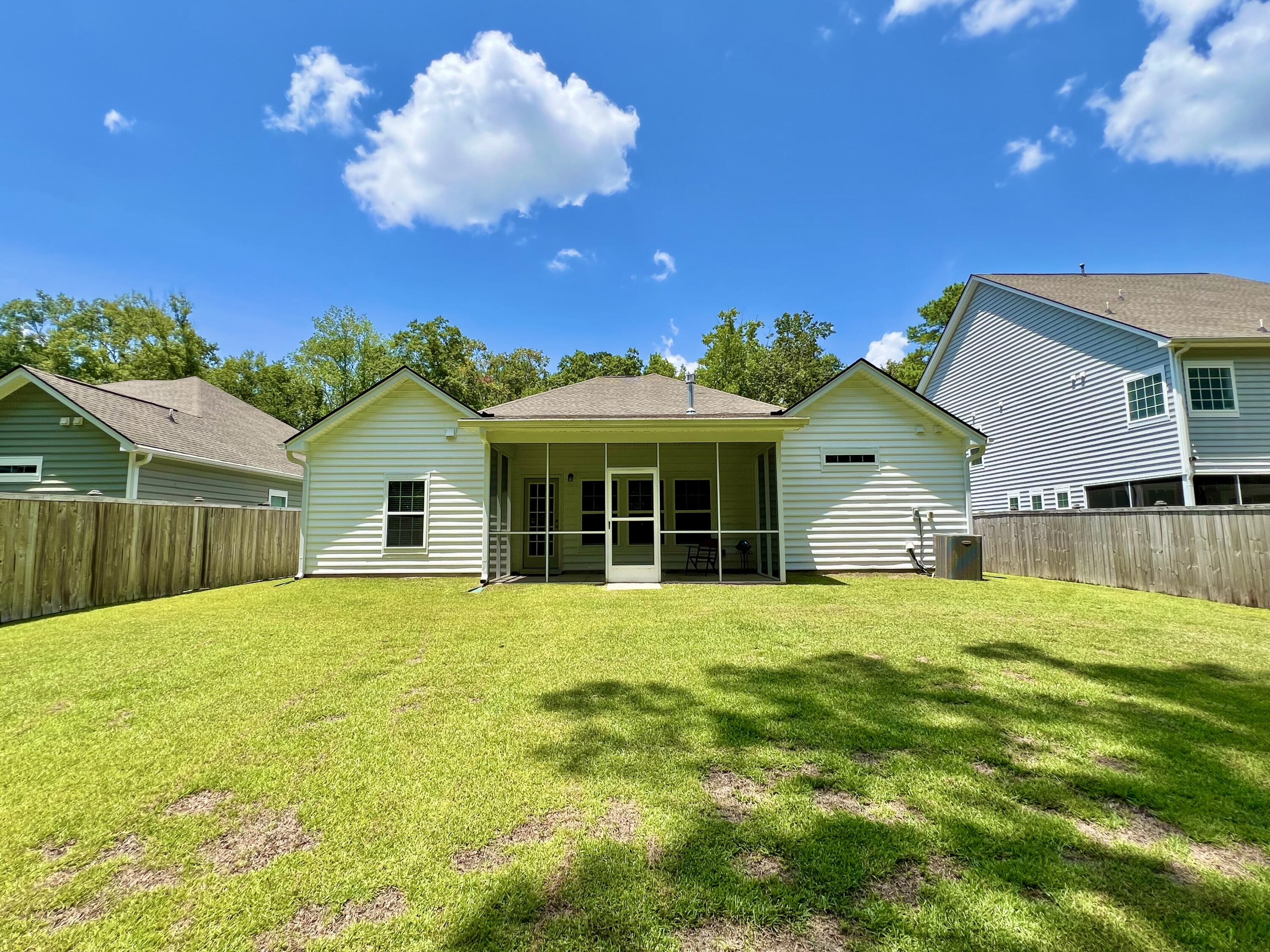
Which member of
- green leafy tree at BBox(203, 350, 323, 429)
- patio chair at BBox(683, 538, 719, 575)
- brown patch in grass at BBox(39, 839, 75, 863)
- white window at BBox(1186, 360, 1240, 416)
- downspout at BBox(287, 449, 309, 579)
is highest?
green leafy tree at BBox(203, 350, 323, 429)

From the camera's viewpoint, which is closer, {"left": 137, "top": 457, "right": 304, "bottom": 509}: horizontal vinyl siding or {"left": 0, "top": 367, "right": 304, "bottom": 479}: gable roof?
{"left": 0, "top": 367, "right": 304, "bottom": 479}: gable roof

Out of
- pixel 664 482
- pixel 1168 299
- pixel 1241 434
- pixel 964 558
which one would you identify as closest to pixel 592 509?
pixel 664 482

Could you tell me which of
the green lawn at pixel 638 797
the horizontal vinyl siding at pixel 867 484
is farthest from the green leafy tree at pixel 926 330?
the green lawn at pixel 638 797

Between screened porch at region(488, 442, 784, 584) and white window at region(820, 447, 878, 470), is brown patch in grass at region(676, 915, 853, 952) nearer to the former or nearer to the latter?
screened porch at region(488, 442, 784, 584)

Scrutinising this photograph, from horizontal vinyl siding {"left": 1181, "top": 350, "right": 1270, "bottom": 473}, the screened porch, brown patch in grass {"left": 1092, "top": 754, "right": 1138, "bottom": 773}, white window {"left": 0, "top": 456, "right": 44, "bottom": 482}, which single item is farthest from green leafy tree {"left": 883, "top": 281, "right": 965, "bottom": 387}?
white window {"left": 0, "top": 456, "right": 44, "bottom": 482}

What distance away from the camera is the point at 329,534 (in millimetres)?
10977

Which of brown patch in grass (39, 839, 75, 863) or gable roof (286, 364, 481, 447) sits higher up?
gable roof (286, 364, 481, 447)

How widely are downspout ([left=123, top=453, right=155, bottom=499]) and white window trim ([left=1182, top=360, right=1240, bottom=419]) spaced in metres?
22.6

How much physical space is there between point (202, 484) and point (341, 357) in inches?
861

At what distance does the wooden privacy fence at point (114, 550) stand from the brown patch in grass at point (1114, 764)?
36.7ft

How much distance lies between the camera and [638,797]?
7.70ft

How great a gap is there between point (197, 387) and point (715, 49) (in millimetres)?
18030

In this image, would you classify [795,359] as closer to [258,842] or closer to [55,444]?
[55,444]

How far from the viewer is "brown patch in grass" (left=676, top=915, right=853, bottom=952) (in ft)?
4.91
